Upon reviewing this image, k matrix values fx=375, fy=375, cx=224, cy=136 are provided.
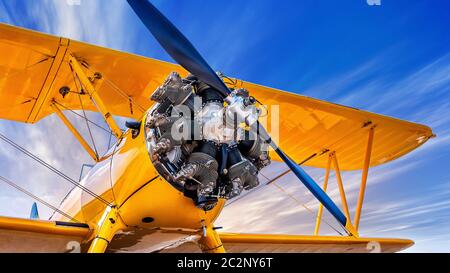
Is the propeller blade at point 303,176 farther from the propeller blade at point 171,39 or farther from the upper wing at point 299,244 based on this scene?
the upper wing at point 299,244

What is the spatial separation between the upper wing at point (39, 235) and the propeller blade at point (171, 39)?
97.5 inches

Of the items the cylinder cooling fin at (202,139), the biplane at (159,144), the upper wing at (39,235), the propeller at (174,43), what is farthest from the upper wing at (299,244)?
the propeller at (174,43)

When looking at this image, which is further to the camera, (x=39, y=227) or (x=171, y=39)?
(x=39, y=227)

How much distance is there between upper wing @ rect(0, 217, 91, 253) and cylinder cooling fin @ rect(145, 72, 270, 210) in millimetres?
1668

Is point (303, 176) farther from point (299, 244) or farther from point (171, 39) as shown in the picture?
point (299, 244)

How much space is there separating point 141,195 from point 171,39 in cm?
160

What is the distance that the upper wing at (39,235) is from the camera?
14.0ft

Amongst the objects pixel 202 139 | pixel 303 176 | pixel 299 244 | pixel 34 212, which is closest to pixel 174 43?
pixel 202 139

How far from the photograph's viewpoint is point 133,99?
23.8 ft

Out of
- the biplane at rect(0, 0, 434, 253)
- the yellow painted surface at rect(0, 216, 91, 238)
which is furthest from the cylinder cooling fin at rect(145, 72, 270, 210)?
the yellow painted surface at rect(0, 216, 91, 238)

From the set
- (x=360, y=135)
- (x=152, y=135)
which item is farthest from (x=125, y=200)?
(x=360, y=135)

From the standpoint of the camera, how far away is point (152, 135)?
3689 mm

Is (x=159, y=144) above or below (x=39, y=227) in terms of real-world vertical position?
above
